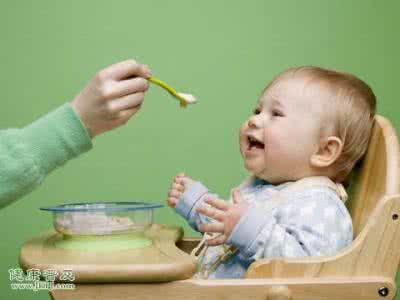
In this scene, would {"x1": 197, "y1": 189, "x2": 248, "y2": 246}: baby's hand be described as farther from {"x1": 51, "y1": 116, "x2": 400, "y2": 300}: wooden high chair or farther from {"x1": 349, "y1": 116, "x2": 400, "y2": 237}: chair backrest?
{"x1": 349, "y1": 116, "x2": 400, "y2": 237}: chair backrest

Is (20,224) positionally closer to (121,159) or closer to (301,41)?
(121,159)

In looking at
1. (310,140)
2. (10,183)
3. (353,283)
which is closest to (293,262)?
(353,283)

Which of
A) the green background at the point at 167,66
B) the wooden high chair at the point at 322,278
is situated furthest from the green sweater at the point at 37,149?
the green background at the point at 167,66

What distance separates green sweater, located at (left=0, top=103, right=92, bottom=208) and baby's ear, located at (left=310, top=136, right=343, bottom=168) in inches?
13.1

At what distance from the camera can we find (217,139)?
140 centimetres

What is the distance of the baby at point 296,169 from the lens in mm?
805

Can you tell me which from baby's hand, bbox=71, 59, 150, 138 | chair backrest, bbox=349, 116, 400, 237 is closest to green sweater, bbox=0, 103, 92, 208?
baby's hand, bbox=71, 59, 150, 138

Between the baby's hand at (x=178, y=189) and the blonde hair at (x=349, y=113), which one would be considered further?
the baby's hand at (x=178, y=189)

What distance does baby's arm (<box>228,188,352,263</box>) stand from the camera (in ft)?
2.59

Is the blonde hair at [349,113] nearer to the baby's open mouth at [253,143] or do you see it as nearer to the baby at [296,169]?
the baby at [296,169]

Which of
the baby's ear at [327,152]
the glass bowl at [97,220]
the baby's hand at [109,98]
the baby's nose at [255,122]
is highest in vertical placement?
the baby's hand at [109,98]

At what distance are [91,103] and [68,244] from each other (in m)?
0.18

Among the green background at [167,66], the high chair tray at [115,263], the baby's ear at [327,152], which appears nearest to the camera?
the high chair tray at [115,263]

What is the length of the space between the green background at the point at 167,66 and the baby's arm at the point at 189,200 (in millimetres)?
365
